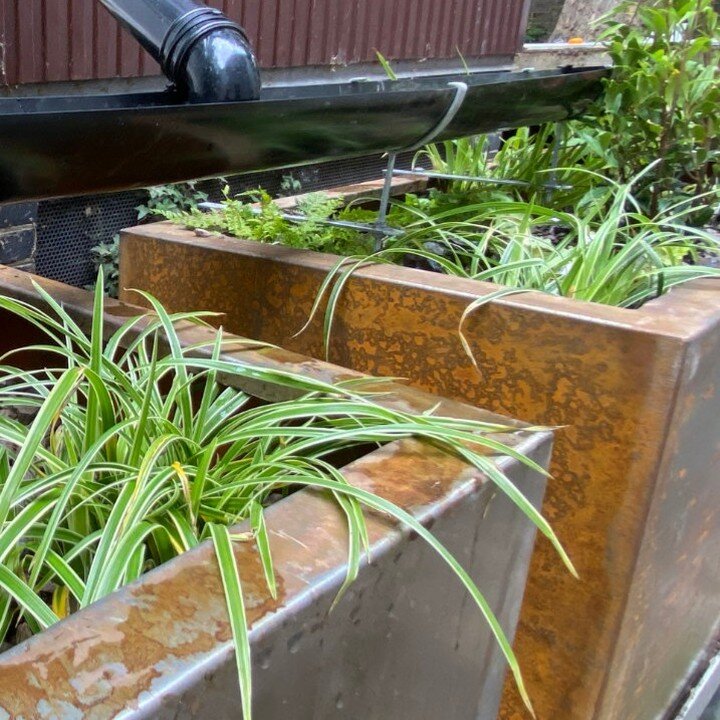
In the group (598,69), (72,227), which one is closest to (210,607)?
(598,69)

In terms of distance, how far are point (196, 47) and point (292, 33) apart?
11.7 ft

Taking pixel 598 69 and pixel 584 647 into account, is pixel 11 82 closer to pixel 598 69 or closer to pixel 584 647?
pixel 598 69

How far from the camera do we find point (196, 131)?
4.58 feet

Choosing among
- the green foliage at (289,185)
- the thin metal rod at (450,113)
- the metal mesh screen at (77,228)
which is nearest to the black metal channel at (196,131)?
the thin metal rod at (450,113)

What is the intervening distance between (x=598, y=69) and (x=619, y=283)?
123cm

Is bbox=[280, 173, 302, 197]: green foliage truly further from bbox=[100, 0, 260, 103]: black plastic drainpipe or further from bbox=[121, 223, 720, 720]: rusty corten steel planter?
bbox=[121, 223, 720, 720]: rusty corten steel planter

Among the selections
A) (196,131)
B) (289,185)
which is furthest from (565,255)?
(289,185)

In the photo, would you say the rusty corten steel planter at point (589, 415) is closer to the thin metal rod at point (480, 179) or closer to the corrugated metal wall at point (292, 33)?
the thin metal rod at point (480, 179)

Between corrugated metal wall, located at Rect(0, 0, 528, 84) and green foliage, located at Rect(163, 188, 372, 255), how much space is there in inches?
85.5

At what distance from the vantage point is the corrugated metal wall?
148 inches

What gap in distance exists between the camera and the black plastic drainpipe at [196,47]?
74.2 inches

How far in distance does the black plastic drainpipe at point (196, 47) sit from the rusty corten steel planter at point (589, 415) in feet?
1.45

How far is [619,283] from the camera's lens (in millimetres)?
1704

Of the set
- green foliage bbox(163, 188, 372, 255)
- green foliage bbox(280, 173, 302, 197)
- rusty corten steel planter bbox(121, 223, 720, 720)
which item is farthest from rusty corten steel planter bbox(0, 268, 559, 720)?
green foliage bbox(280, 173, 302, 197)
